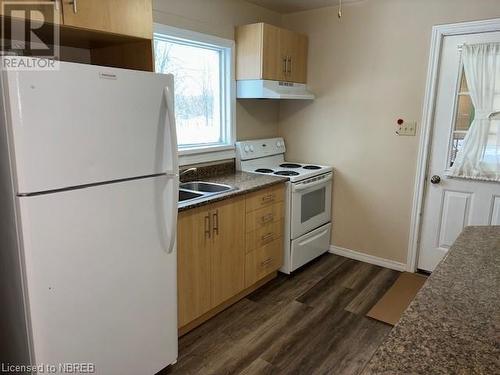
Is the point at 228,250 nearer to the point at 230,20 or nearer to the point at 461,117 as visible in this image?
the point at 230,20

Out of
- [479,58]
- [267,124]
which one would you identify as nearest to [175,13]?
[267,124]

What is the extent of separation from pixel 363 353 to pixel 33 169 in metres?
2.07

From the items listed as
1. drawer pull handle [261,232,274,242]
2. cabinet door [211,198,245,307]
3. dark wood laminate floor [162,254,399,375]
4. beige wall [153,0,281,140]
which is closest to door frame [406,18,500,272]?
dark wood laminate floor [162,254,399,375]

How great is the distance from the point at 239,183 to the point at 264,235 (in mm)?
469

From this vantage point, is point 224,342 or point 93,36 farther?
point 224,342

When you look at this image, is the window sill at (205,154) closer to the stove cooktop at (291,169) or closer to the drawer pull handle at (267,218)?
the stove cooktop at (291,169)

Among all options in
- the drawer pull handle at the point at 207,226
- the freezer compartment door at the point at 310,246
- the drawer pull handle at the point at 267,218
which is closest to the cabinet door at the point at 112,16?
the drawer pull handle at the point at 207,226

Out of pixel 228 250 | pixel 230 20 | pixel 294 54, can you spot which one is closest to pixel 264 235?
pixel 228 250

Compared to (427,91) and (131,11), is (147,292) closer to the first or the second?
(131,11)

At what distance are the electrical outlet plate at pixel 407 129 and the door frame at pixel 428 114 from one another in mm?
65

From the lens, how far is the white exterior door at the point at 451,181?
9.48 ft

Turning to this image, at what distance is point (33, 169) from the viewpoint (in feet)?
4.30

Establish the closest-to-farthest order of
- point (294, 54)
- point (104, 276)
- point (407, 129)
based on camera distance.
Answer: point (104, 276) < point (407, 129) < point (294, 54)

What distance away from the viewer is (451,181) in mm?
3061
